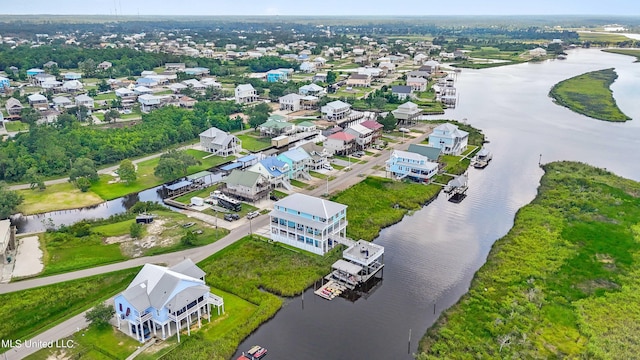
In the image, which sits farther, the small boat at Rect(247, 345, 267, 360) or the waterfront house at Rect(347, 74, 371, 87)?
the waterfront house at Rect(347, 74, 371, 87)

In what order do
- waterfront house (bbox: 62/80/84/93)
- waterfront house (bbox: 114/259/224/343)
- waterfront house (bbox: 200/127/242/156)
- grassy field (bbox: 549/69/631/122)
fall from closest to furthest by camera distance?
waterfront house (bbox: 114/259/224/343) < waterfront house (bbox: 200/127/242/156) < grassy field (bbox: 549/69/631/122) < waterfront house (bbox: 62/80/84/93)

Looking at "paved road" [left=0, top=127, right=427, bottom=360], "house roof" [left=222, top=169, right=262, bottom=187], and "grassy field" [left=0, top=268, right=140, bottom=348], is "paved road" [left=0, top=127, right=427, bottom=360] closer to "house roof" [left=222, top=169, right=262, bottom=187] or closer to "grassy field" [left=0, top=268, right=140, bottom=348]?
"grassy field" [left=0, top=268, right=140, bottom=348]

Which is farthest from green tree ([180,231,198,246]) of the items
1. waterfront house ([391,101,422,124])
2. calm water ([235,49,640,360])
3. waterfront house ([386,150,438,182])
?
waterfront house ([391,101,422,124])

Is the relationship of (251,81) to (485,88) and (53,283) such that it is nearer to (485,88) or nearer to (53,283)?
(485,88)

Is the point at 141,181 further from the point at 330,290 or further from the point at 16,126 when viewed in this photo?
the point at 16,126

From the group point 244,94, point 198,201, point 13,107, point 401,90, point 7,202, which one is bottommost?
point 198,201

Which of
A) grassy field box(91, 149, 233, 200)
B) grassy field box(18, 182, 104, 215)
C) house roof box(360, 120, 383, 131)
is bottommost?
grassy field box(18, 182, 104, 215)

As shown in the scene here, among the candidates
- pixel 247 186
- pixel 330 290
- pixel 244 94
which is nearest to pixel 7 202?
pixel 247 186
